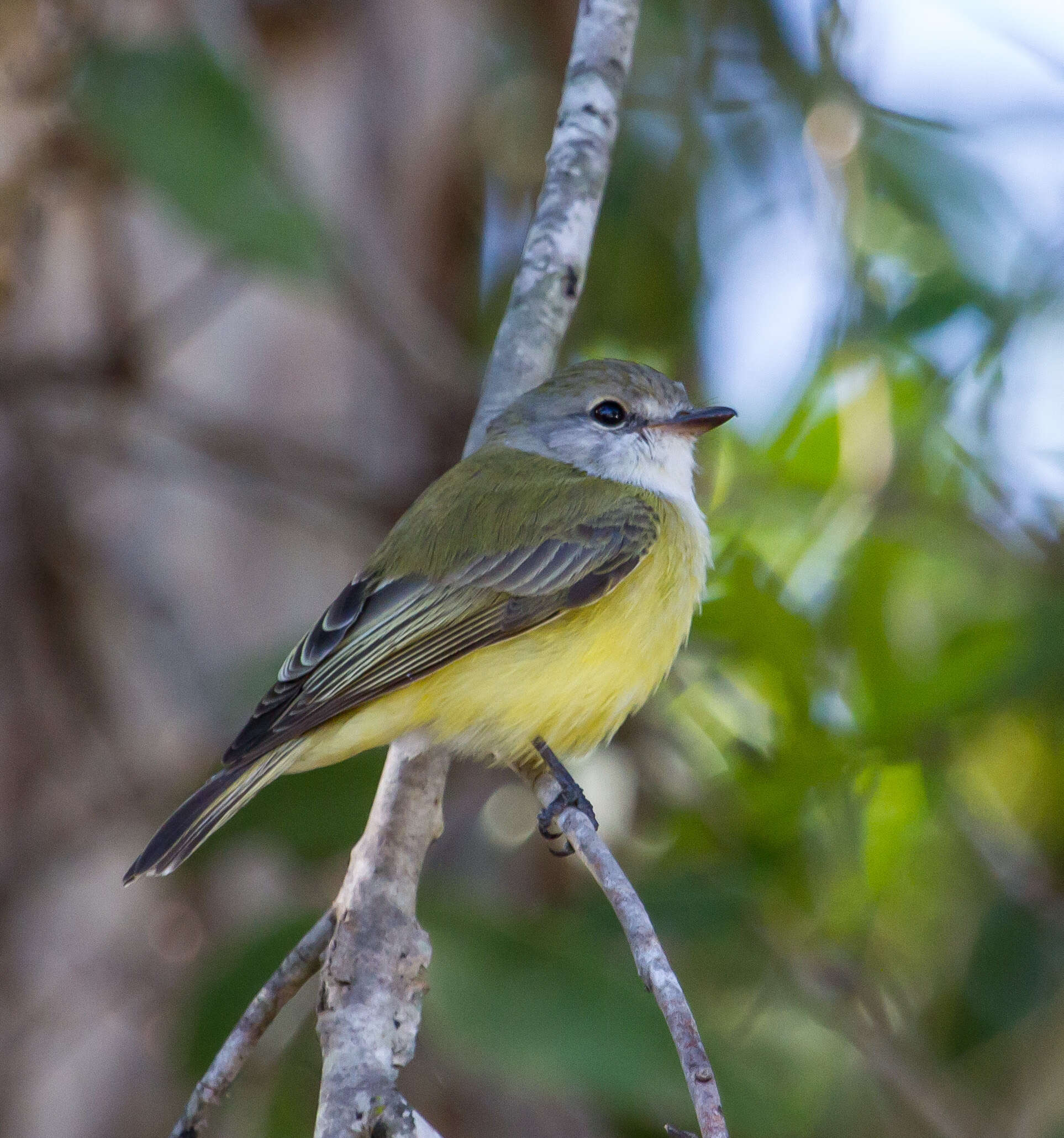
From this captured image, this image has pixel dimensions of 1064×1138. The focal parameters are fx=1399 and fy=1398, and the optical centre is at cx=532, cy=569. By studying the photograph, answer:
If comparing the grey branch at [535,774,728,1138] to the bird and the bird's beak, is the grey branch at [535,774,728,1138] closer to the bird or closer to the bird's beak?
the bird

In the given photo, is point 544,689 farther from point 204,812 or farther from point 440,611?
point 204,812

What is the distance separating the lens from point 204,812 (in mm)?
2602

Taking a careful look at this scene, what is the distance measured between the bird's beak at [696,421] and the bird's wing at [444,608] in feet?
1.06

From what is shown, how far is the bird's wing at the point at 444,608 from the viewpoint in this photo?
2.79 m

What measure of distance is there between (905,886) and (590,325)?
7.13 ft

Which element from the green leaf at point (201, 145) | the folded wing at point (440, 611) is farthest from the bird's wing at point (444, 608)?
the green leaf at point (201, 145)

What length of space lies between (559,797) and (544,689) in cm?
22

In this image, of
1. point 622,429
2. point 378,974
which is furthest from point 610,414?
point 378,974

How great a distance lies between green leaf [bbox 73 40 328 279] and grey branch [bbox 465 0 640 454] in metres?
0.53

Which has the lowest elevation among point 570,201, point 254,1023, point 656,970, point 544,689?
point 254,1023

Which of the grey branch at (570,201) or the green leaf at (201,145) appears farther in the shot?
the green leaf at (201,145)

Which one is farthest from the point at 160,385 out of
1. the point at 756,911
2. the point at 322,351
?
the point at 756,911

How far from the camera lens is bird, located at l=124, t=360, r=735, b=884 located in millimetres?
2748

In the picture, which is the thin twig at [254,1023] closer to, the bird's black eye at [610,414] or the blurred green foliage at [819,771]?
the blurred green foliage at [819,771]
